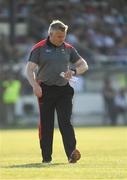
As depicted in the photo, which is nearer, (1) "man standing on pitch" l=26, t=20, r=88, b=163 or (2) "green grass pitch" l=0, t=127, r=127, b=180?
(2) "green grass pitch" l=0, t=127, r=127, b=180

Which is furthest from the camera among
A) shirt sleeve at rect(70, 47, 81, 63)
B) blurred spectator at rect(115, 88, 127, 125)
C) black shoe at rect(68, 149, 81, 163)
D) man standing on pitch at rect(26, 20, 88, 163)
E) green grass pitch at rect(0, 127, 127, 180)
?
blurred spectator at rect(115, 88, 127, 125)

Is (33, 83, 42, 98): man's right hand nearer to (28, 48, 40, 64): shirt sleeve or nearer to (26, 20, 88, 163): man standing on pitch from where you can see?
(26, 20, 88, 163): man standing on pitch

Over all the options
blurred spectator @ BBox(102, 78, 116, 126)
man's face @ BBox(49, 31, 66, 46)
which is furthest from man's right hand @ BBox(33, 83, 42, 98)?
blurred spectator @ BBox(102, 78, 116, 126)

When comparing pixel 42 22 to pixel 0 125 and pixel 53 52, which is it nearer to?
pixel 0 125

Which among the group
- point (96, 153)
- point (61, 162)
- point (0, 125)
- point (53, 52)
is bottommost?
point (0, 125)

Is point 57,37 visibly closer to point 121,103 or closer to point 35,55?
point 35,55

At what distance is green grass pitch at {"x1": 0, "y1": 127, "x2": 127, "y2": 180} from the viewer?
11.5 metres

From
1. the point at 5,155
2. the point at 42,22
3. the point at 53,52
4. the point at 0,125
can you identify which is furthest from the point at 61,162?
the point at 42,22

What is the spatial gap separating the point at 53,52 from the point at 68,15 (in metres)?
27.0

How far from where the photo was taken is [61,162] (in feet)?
46.5

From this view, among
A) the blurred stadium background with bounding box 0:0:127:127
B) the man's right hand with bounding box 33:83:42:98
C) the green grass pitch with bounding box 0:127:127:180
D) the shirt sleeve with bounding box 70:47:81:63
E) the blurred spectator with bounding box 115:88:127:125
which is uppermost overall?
the shirt sleeve with bounding box 70:47:81:63

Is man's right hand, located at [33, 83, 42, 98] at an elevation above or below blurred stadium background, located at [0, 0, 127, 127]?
above

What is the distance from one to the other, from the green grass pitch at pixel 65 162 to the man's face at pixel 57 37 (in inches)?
73.3

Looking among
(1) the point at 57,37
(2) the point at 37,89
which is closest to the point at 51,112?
(2) the point at 37,89
